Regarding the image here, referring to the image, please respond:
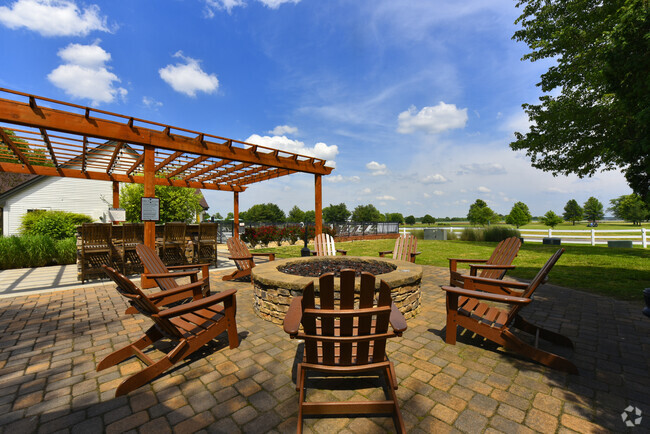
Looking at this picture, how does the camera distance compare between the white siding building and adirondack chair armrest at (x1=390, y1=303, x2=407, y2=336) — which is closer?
adirondack chair armrest at (x1=390, y1=303, x2=407, y2=336)

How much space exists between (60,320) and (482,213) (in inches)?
2407

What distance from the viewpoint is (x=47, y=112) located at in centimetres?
496

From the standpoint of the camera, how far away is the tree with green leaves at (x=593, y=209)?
8438 cm

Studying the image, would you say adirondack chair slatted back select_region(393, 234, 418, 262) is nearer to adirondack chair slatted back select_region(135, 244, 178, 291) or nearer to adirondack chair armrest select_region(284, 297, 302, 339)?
adirondack chair armrest select_region(284, 297, 302, 339)

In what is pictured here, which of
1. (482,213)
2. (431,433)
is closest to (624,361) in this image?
(431,433)

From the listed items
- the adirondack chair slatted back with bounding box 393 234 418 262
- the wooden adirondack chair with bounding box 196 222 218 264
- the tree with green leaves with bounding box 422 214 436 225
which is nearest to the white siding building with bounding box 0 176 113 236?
the wooden adirondack chair with bounding box 196 222 218 264

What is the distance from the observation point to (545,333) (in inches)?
116

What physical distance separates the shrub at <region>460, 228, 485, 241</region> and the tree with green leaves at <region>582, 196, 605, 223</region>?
100075mm

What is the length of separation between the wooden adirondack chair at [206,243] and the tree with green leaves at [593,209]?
383 feet

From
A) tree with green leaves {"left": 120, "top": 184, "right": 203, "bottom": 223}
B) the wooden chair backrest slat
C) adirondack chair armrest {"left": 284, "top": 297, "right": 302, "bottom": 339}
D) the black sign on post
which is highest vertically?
tree with green leaves {"left": 120, "top": 184, "right": 203, "bottom": 223}

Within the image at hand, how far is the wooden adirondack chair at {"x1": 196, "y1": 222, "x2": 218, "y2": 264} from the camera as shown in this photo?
27.9 ft

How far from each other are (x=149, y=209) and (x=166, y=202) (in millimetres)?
11412

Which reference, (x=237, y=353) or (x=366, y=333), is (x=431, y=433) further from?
(x=237, y=353)

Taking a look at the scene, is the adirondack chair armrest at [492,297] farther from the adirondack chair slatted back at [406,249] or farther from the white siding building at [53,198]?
the white siding building at [53,198]
